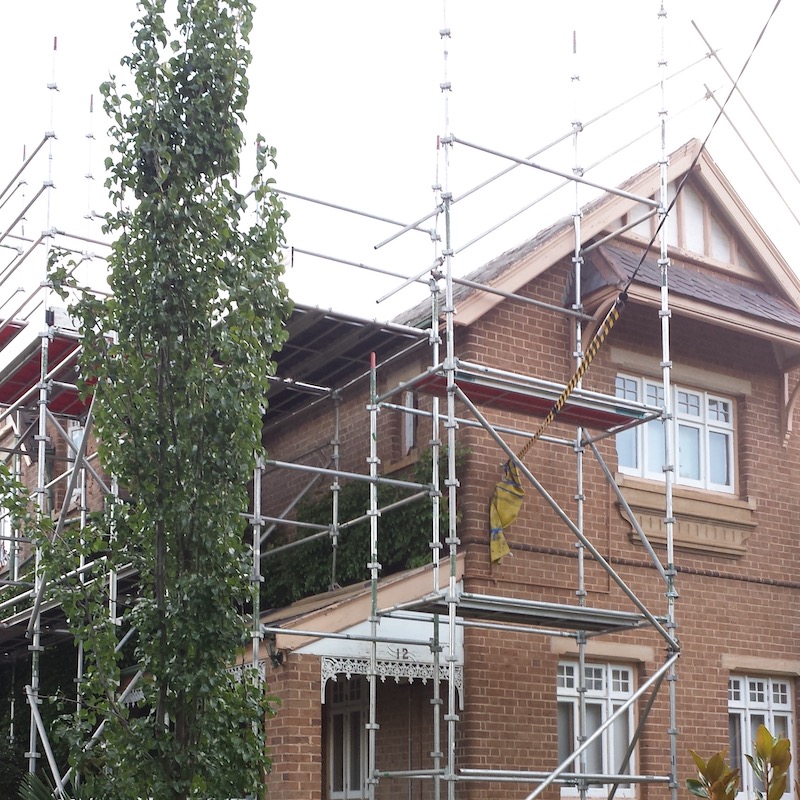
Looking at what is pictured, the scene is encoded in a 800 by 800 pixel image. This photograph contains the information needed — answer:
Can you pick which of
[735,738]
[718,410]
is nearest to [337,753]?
[735,738]

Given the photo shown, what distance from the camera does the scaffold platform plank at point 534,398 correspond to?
13.1 meters

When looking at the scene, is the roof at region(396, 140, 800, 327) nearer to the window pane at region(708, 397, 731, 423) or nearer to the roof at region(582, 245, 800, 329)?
the roof at region(582, 245, 800, 329)

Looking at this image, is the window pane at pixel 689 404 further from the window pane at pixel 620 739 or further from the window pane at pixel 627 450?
the window pane at pixel 620 739

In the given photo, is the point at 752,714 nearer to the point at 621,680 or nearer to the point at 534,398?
the point at 621,680

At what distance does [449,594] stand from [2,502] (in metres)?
3.92

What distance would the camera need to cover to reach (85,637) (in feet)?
32.3

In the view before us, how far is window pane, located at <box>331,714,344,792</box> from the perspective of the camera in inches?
615

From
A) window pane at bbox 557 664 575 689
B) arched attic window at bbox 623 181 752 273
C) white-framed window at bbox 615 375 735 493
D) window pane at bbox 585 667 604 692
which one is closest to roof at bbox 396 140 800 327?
arched attic window at bbox 623 181 752 273

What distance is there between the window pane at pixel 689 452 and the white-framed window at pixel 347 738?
445 cm

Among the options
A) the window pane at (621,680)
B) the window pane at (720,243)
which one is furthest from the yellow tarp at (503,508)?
the window pane at (720,243)

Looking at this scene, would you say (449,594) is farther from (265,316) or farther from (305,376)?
(305,376)

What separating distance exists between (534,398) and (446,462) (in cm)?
120

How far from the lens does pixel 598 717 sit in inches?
593

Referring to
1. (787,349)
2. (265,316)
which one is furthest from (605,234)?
(265,316)
